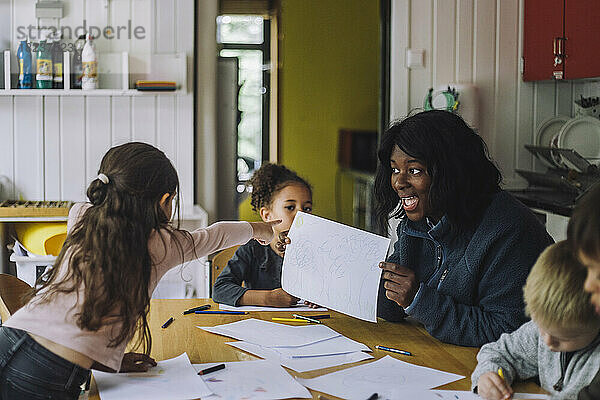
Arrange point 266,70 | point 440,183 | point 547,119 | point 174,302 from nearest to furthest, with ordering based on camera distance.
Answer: point 440,183 < point 174,302 < point 547,119 < point 266,70

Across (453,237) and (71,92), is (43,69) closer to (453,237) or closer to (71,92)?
(71,92)

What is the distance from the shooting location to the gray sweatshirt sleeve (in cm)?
143

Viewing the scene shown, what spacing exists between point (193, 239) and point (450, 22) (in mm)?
2729

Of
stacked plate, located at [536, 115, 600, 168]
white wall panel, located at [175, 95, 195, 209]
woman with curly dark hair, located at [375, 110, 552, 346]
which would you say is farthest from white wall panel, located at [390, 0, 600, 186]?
woman with curly dark hair, located at [375, 110, 552, 346]

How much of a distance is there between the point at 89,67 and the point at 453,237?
2.35m

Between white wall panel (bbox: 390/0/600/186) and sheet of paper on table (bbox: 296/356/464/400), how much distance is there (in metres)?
2.66

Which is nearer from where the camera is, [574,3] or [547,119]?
[574,3]

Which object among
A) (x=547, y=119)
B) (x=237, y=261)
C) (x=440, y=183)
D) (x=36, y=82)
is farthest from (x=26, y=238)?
(x=547, y=119)

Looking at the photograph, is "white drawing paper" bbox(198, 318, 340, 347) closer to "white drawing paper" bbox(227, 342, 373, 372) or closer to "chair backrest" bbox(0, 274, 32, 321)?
"white drawing paper" bbox(227, 342, 373, 372)

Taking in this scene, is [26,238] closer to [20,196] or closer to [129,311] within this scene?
[20,196]

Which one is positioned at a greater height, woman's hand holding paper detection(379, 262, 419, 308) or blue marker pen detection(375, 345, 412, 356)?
woman's hand holding paper detection(379, 262, 419, 308)

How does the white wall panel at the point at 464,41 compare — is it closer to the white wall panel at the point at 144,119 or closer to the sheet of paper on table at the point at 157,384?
the white wall panel at the point at 144,119

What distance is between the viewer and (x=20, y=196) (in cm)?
380

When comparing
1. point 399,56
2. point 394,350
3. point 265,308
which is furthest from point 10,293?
point 399,56
